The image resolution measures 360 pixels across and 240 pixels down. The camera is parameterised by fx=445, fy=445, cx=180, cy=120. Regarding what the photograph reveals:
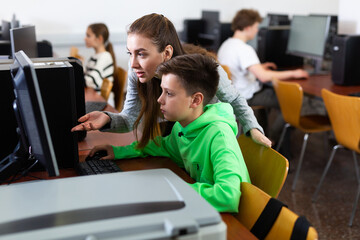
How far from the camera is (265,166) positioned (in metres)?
1.45

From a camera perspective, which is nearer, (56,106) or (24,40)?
(56,106)

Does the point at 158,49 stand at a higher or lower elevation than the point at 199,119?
higher

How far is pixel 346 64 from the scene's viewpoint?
3.16 metres

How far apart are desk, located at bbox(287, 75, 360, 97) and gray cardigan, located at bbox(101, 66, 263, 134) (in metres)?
1.43

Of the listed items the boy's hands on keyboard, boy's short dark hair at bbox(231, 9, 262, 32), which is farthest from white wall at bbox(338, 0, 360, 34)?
the boy's hands on keyboard

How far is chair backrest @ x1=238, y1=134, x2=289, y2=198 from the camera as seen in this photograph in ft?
4.48

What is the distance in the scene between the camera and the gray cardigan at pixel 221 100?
1619 millimetres

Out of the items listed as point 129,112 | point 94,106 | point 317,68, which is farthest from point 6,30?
point 317,68

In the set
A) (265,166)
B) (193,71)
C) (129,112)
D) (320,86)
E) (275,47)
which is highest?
(193,71)

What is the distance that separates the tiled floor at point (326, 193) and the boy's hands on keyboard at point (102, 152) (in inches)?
53.5

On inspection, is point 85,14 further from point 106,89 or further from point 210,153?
point 210,153

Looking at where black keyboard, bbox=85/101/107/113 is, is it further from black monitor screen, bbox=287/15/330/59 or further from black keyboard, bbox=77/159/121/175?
black monitor screen, bbox=287/15/330/59

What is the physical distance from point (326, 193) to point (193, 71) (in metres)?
1.89

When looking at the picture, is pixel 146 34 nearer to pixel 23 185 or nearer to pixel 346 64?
pixel 23 185
